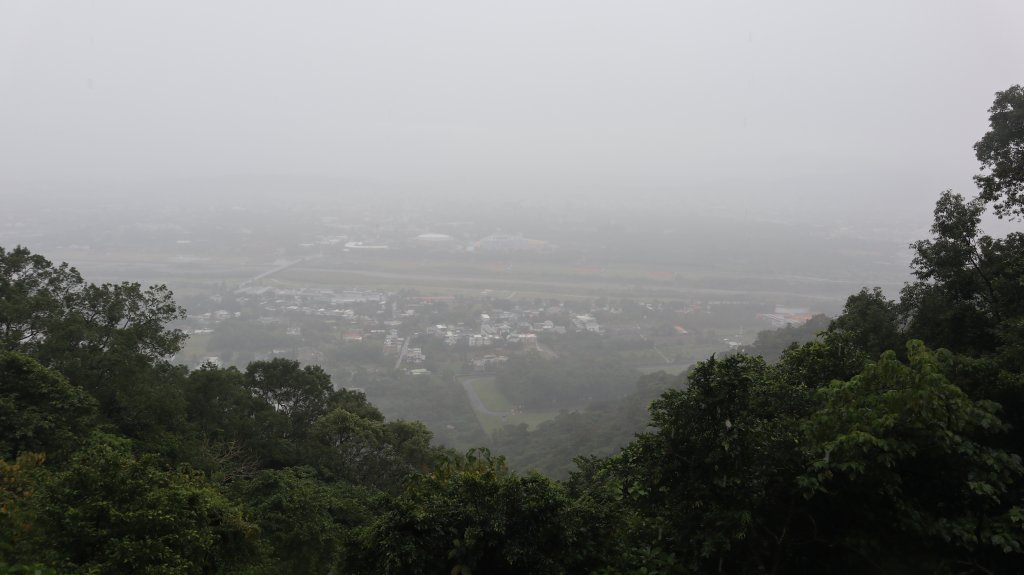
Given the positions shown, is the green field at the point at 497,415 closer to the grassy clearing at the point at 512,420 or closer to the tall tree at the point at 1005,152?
the grassy clearing at the point at 512,420

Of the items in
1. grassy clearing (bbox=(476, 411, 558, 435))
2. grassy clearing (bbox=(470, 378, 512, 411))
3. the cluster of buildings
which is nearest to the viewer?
grassy clearing (bbox=(476, 411, 558, 435))

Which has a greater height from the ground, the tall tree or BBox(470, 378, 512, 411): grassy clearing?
the tall tree

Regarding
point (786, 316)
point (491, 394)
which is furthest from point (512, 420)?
point (786, 316)

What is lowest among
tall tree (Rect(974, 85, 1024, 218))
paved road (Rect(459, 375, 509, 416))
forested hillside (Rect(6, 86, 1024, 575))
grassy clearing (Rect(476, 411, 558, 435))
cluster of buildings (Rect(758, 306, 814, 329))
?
grassy clearing (Rect(476, 411, 558, 435))

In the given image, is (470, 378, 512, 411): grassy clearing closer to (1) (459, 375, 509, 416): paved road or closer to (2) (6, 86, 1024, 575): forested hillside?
(1) (459, 375, 509, 416): paved road

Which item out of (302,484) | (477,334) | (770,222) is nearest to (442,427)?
(477,334)

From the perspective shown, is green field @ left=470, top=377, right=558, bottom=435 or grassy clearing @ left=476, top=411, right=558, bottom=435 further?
green field @ left=470, top=377, right=558, bottom=435

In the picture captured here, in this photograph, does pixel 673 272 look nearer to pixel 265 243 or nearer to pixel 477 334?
pixel 477 334

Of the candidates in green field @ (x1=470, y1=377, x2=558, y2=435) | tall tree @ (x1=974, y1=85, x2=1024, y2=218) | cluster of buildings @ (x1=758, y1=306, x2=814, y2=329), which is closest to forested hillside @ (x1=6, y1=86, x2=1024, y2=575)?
tall tree @ (x1=974, y1=85, x2=1024, y2=218)

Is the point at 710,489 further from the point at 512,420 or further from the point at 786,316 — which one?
the point at 786,316
